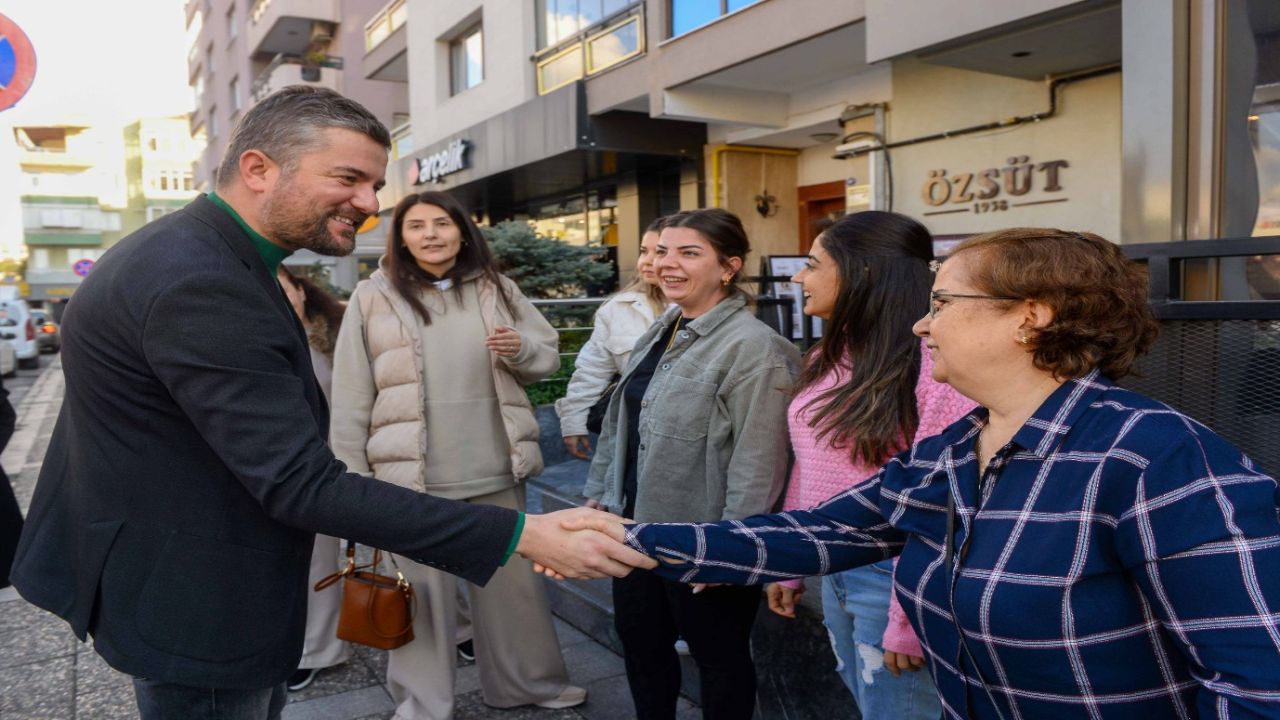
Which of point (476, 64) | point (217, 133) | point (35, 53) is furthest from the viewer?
point (217, 133)

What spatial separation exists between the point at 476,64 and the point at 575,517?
53.8ft

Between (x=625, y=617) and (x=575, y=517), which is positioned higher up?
(x=575, y=517)

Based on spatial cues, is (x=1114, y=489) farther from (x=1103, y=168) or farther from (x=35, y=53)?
(x=1103, y=168)

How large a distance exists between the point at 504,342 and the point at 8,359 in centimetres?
2077

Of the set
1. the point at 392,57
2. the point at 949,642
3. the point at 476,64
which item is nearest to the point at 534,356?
the point at 949,642

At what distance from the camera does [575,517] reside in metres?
2.34

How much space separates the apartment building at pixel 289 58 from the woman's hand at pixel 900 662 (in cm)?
1952

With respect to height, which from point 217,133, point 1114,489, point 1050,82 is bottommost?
point 1114,489

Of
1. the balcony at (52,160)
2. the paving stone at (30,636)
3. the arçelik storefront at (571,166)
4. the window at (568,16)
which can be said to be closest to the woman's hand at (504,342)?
the paving stone at (30,636)

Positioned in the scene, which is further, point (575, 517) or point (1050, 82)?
point (1050, 82)

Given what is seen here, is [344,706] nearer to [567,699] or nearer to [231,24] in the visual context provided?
[567,699]

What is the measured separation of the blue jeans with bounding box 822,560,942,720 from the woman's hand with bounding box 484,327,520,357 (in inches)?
64.3

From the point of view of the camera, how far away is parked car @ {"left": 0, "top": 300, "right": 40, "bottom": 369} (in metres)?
21.9

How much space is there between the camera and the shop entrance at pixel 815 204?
12.4 meters
